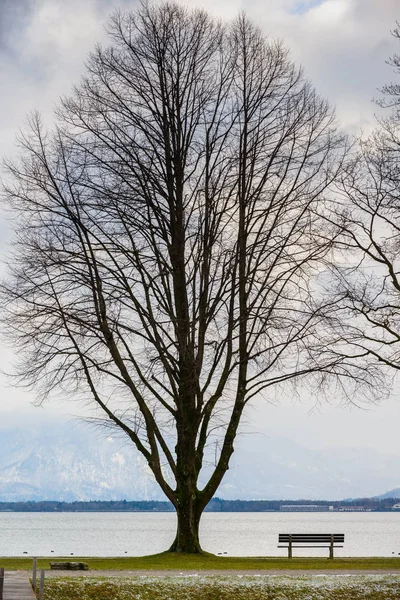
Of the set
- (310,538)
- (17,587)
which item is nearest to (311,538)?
(310,538)

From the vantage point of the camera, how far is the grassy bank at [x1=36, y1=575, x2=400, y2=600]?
1880 centimetres

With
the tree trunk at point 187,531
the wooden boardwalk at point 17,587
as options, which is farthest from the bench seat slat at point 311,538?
the wooden boardwalk at point 17,587

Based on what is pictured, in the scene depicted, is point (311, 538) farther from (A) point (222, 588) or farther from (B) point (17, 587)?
(B) point (17, 587)

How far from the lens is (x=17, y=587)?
18266 millimetres

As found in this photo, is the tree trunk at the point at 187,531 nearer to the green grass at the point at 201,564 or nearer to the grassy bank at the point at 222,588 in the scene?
the green grass at the point at 201,564

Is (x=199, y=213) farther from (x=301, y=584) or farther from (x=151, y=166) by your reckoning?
(x=301, y=584)

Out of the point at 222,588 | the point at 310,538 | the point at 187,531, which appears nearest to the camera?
Answer: the point at 222,588

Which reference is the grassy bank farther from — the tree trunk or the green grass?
the tree trunk

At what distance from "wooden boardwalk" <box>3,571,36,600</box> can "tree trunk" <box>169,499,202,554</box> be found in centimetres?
801

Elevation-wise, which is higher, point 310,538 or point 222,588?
point 310,538

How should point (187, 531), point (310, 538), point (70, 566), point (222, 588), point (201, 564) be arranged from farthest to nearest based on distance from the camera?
point (310, 538), point (187, 531), point (201, 564), point (70, 566), point (222, 588)

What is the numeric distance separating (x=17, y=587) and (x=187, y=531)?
10.5 metres

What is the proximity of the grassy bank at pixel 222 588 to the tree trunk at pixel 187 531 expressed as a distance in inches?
274

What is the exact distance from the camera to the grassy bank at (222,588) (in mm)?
18797
